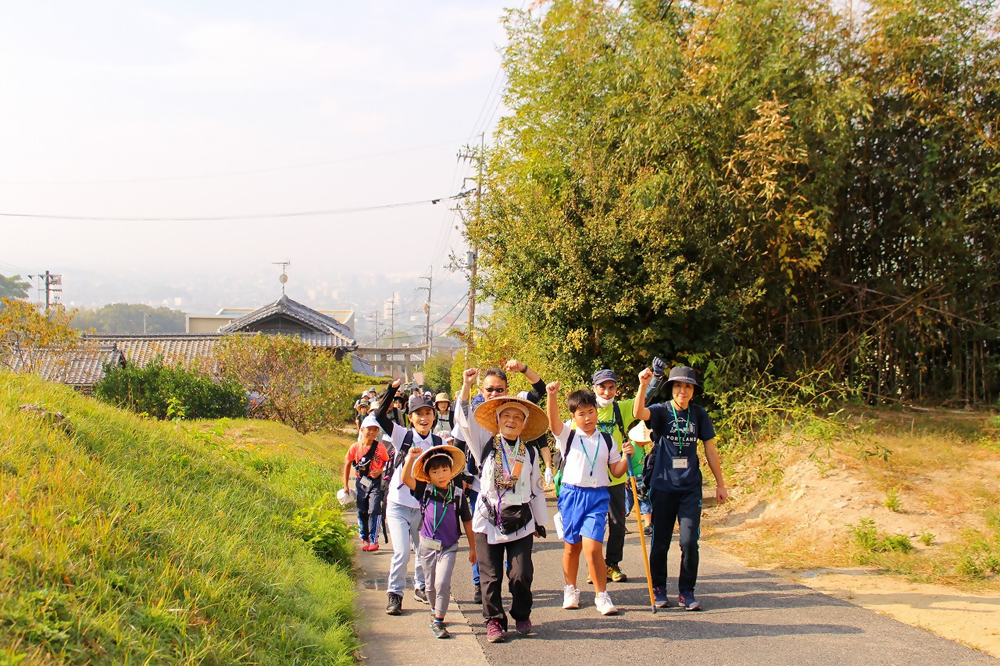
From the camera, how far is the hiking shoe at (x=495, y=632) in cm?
531

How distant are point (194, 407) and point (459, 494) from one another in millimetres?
16701

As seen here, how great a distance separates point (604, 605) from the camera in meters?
5.81

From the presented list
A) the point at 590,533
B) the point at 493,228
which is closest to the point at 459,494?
the point at 590,533

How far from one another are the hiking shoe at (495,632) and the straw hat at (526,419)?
128 centimetres

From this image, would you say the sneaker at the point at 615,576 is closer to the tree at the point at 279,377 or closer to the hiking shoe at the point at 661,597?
the hiking shoe at the point at 661,597

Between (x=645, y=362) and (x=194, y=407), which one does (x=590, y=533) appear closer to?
(x=645, y=362)

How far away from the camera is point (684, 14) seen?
13.3m

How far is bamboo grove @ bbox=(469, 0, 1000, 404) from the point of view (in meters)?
11.5

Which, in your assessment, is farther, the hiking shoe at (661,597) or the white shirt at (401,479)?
the white shirt at (401,479)

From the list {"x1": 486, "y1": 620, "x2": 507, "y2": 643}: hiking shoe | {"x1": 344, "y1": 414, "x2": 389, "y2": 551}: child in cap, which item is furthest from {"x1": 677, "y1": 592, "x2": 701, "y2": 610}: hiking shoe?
{"x1": 344, "y1": 414, "x2": 389, "y2": 551}: child in cap

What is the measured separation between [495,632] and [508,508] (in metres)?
0.82

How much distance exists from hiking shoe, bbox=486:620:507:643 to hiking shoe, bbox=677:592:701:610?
4.82 ft

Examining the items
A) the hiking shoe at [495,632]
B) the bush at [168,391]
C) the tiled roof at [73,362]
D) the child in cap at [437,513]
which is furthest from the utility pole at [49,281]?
the hiking shoe at [495,632]

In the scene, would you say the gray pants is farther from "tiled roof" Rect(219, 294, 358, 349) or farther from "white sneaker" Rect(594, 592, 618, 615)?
"tiled roof" Rect(219, 294, 358, 349)
